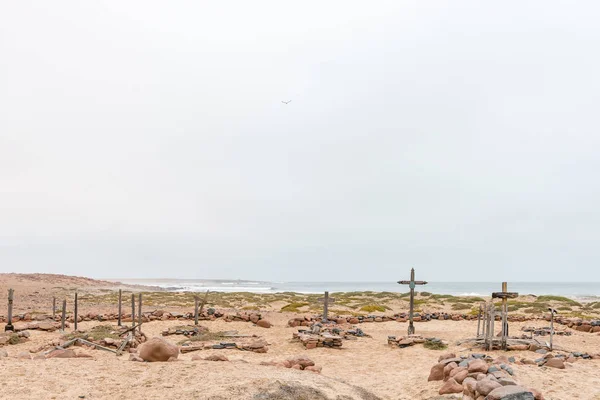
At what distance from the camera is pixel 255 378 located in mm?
8055

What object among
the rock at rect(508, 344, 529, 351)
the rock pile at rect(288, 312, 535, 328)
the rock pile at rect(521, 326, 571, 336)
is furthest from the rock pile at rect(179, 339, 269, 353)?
the rock pile at rect(521, 326, 571, 336)

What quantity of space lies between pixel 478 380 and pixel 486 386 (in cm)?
99

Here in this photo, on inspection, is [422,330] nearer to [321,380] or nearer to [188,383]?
[321,380]

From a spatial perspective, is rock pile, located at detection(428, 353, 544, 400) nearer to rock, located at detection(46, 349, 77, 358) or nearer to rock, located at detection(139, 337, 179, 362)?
rock, located at detection(139, 337, 179, 362)

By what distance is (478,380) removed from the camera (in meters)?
9.04

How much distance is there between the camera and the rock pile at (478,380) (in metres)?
7.66

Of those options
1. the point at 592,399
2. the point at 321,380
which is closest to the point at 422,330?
the point at 592,399

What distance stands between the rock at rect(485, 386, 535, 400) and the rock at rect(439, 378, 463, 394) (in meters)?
1.62

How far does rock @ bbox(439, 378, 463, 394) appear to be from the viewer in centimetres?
927

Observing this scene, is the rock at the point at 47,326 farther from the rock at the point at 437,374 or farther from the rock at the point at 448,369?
the rock at the point at 448,369

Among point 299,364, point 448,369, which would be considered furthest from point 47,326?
point 448,369

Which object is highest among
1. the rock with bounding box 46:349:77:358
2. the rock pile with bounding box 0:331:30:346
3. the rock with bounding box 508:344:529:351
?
the rock with bounding box 46:349:77:358

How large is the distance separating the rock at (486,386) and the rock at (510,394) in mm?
301

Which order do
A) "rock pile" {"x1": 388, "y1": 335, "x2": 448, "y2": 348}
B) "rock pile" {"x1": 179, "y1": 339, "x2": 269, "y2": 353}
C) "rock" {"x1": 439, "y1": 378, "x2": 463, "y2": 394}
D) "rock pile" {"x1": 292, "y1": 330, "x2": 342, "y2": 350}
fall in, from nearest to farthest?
"rock" {"x1": 439, "y1": 378, "x2": 463, "y2": 394} < "rock pile" {"x1": 179, "y1": 339, "x2": 269, "y2": 353} < "rock pile" {"x1": 292, "y1": 330, "x2": 342, "y2": 350} < "rock pile" {"x1": 388, "y1": 335, "x2": 448, "y2": 348}
